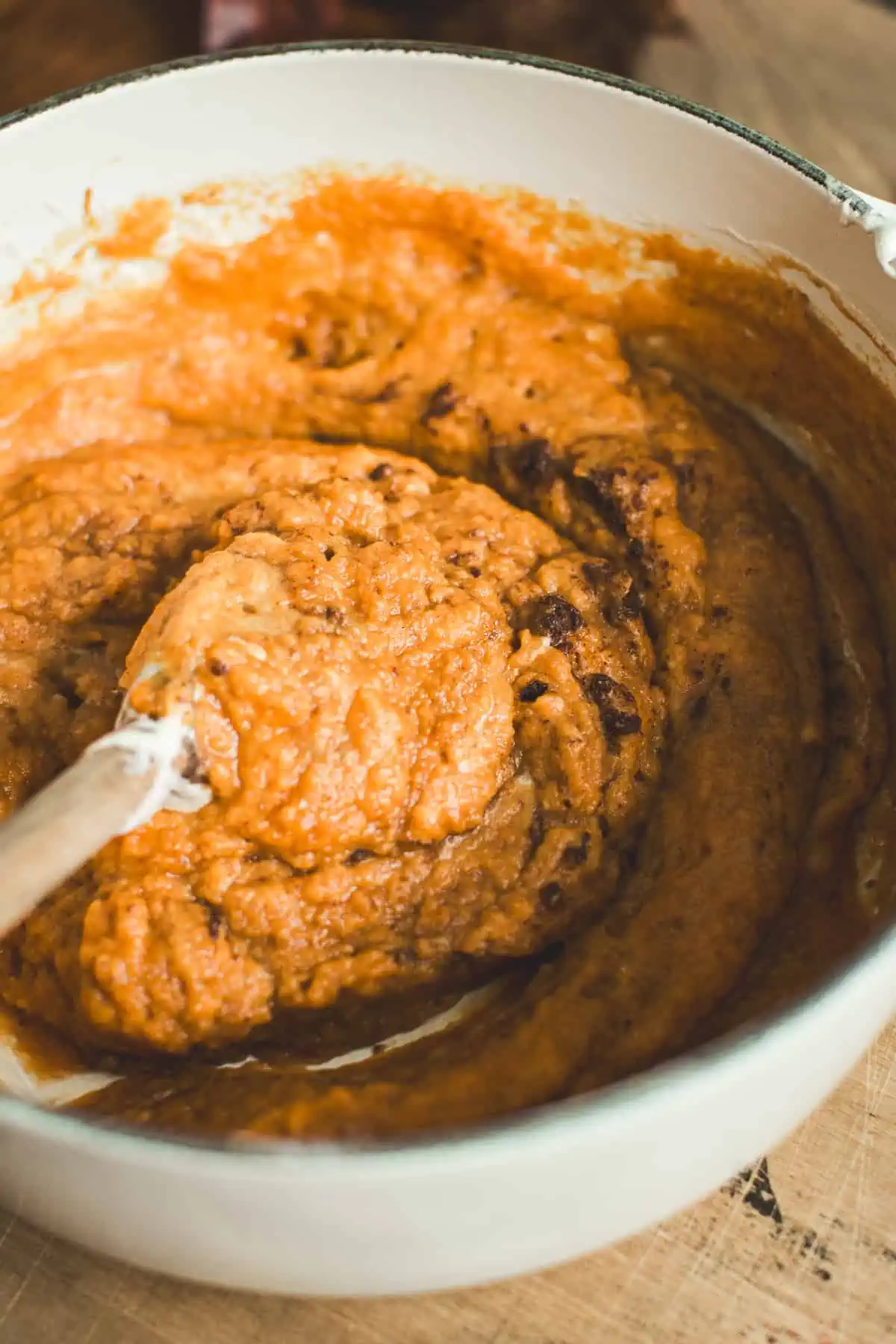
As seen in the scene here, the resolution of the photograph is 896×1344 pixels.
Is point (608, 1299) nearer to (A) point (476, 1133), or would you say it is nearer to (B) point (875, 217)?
(A) point (476, 1133)

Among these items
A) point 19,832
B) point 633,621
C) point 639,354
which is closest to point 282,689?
point 19,832

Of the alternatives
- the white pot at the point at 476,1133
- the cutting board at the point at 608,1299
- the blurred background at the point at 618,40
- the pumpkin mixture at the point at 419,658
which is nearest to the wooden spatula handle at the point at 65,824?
the pumpkin mixture at the point at 419,658

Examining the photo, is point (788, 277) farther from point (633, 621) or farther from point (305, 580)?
point (305, 580)

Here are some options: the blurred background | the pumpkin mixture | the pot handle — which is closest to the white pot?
the pot handle

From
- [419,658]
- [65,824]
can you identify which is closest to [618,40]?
[419,658]

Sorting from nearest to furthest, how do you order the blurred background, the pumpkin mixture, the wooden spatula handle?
the wooden spatula handle
the pumpkin mixture
the blurred background

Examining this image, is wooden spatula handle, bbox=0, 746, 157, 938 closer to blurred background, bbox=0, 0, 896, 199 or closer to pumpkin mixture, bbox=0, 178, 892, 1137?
pumpkin mixture, bbox=0, 178, 892, 1137

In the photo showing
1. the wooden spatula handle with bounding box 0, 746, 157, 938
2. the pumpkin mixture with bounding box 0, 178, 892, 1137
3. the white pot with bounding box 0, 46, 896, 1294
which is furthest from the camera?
the pumpkin mixture with bounding box 0, 178, 892, 1137
